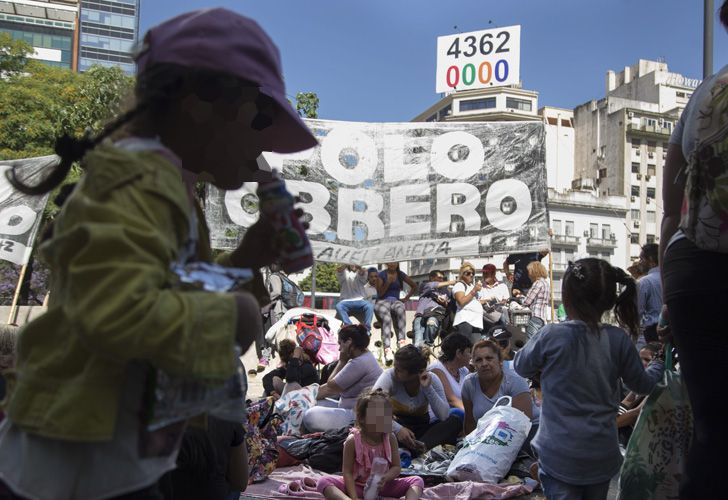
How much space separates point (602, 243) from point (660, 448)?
8029 cm

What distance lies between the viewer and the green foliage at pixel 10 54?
99.3ft

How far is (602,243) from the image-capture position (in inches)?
3125

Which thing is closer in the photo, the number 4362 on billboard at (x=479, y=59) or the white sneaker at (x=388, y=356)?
the white sneaker at (x=388, y=356)

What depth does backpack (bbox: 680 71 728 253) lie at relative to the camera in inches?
83.7

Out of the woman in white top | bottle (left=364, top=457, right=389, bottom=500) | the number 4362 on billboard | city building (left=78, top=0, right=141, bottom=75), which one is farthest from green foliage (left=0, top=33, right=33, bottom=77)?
city building (left=78, top=0, right=141, bottom=75)

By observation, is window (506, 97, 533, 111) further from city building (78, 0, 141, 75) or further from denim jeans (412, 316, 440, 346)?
denim jeans (412, 316, 440, 346)

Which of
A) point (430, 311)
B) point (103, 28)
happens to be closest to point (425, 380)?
point (430, 311)

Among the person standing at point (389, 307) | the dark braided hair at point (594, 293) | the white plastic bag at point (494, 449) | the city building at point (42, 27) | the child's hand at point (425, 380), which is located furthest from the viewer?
the city building at point (42, 27)

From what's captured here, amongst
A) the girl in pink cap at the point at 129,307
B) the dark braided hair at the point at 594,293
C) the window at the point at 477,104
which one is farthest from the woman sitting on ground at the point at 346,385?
the window at the point at 477,104

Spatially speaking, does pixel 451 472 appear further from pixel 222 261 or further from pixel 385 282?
pixel 385 282

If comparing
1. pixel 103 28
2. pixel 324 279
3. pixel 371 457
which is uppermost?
pixel 103 28

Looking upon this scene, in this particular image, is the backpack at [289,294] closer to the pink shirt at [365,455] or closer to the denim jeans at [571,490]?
the pink shirt at [365,455]

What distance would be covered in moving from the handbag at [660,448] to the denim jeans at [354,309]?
8.77m

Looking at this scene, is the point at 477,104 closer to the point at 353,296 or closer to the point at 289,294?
the point at 289,294
